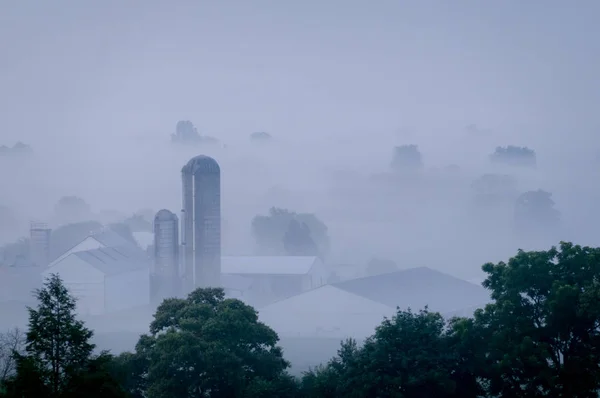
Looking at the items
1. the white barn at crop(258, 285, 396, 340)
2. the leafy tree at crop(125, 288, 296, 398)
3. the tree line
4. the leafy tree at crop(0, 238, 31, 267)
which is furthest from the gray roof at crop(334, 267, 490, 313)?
the leafy tree at crop(0, 238, 31, 267)

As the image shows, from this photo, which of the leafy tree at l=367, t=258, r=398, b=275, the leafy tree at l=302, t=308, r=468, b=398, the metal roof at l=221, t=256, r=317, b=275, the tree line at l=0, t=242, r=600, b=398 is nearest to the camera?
the tree line at l=0, t=242, r=600, b=398

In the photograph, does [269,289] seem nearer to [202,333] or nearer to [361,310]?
[361,310]

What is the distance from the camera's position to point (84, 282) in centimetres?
4519

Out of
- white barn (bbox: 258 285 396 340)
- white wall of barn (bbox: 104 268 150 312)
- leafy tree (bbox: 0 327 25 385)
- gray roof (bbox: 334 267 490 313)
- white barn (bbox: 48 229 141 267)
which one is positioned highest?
white barn (bbox: 48 229 141 267)

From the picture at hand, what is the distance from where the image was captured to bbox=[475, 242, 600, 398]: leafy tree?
17.7 meters

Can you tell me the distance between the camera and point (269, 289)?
5275 centimetres

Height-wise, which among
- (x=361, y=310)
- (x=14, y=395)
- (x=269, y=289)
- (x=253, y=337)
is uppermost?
(x=269, y=289)

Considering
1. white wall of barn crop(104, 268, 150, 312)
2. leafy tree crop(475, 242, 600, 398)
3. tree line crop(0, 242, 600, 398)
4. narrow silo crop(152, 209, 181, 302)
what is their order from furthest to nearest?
1. white wall of barn crop(104, 268, 150, 312)
2. narrow silo crop(152, 209, 181, 302)
3. tree line crop(0, 242, 600, 398)
4. leafy tree crop(475, 242, 600, 398)

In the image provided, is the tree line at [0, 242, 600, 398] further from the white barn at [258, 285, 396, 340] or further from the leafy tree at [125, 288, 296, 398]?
the white barn at [258, 285, 396, 340]

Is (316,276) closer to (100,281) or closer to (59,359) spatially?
(100,281)

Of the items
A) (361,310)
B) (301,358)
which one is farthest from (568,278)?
(361,310)

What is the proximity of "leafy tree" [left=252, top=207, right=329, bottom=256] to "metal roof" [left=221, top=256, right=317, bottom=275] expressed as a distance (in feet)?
51.6

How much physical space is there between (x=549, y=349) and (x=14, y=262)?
4265cm

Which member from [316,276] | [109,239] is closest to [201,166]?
[109,239]
